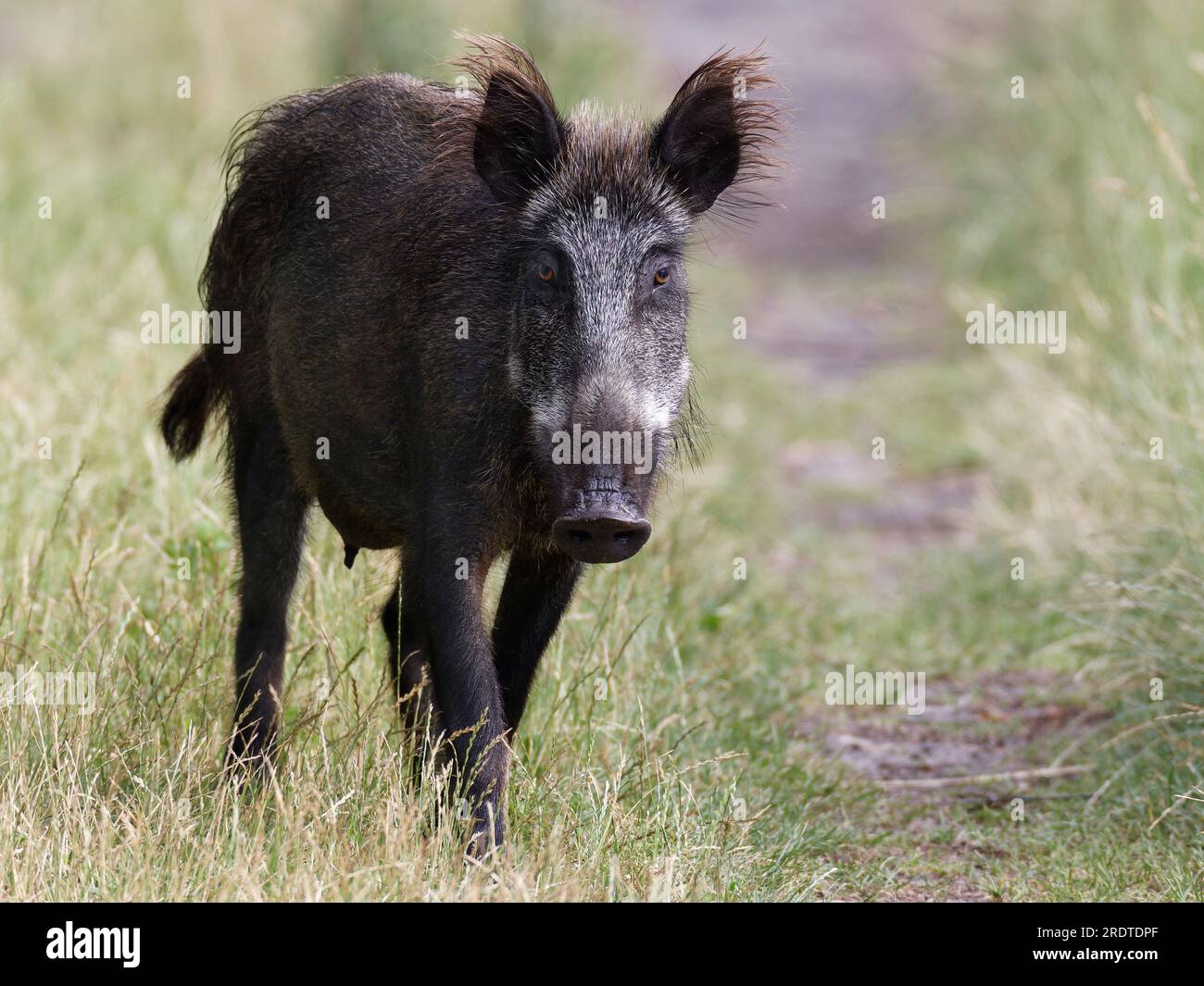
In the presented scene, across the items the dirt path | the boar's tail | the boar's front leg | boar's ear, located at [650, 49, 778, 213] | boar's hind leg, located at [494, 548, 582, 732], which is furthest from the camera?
the dirt path

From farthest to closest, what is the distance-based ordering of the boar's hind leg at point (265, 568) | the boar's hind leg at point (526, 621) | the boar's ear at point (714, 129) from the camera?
the boar's hind leg at point (265, 568) → the boar's hind leg at point (526, 621) → the boar's ear at point (714, 129)

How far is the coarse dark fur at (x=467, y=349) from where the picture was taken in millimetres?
4656

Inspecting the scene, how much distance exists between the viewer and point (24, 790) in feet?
14.7

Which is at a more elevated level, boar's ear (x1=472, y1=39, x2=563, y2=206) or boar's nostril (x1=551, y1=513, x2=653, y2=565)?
boar's ear (x1=472, y1=39, x2=563, y2=206)

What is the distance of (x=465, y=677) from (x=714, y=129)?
1758 millimetres

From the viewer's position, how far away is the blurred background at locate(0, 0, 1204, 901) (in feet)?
15.8

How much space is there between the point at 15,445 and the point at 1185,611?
4561mm

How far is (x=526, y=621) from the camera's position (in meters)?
5.12

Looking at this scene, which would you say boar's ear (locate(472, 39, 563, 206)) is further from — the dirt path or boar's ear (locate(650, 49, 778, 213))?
the dirt path

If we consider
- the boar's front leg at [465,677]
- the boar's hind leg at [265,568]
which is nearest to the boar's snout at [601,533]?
the boar's front leg at [465,677]

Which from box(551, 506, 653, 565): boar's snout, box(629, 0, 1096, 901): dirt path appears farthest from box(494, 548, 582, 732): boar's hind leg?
box(629, 0, 1096, 901): dirt path

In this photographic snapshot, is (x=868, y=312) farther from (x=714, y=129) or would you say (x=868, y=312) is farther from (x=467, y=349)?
(x=467, y=349)

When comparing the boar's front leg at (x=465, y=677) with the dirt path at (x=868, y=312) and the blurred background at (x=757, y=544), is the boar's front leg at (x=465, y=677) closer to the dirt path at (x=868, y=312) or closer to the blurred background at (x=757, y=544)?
the blurred background at (x=757, y=544)

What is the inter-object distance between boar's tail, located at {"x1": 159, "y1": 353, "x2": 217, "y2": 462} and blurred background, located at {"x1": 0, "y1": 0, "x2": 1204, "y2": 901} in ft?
1.35
